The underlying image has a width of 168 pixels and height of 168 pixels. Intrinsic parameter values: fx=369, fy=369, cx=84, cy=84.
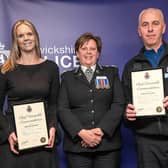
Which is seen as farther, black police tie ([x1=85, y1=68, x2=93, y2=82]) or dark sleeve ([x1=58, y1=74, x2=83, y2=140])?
black police tie ([x1=85, y1=68, x2=93, y2=82])

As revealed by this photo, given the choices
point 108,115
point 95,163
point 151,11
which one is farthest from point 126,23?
point 95,163

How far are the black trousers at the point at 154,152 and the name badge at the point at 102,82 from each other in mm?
420

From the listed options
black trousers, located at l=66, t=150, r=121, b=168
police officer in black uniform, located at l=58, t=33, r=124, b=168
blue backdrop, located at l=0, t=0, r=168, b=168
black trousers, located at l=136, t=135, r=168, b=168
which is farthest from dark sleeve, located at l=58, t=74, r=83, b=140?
blue backdrop, located at l=0, t=0, r=168, b=168

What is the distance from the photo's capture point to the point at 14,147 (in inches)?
89.7

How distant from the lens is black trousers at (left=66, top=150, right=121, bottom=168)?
7.79ft

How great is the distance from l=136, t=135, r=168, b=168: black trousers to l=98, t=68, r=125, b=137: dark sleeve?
21 centimetres

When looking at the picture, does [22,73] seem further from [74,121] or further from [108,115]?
[108,115]

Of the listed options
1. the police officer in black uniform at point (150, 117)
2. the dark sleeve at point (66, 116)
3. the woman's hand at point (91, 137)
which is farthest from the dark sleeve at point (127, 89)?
the dark sleeve at point (66, 116)

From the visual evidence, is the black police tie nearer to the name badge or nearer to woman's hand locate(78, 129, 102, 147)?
the name badge

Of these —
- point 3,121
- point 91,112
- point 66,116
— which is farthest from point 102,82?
point 3,121

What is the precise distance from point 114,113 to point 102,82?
0.73 feet

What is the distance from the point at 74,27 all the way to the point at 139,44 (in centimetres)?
56

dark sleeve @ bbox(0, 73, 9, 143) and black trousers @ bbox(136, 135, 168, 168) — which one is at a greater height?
dark sleeve @ bbox(0, 73, 9, 143)

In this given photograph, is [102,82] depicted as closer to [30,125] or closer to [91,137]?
[91,137]
